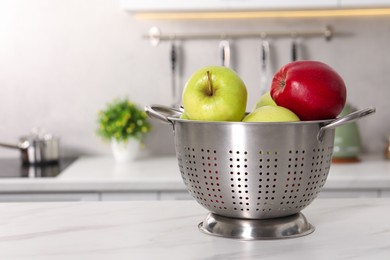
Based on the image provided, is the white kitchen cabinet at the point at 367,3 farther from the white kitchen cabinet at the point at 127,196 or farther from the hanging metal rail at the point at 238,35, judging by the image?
the white kitchen cabinet at the point at 127,196

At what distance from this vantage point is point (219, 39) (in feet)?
9.74

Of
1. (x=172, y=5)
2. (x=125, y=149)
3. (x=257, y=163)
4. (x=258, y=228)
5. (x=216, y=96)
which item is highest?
(x=172, y=5)

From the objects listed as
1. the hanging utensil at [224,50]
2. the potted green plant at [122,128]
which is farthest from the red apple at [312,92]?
the hanging utensil at [224,50]

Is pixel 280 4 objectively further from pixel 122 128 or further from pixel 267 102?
pixel 267 102

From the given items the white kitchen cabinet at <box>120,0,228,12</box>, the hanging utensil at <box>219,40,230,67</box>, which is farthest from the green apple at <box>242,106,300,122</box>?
the hanging utensil at <box>219,40,230,67</box>

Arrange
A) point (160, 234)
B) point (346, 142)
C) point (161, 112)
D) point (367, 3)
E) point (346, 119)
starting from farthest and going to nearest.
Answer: point (346, 142), point (367, 3), point (161, 112), point (160, 234), point (346, 119)

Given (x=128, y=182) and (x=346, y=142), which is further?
(x=346, y=142)

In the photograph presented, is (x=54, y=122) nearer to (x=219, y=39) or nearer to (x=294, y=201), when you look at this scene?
(x=219, y=39)

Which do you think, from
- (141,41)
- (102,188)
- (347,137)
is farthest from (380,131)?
(102,188)

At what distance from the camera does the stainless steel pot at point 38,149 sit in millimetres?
2729

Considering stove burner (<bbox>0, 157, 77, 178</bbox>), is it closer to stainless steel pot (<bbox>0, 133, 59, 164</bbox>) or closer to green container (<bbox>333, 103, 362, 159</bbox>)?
stainless steel pot (<bbox>0, 133, 59, 164</bbox>)

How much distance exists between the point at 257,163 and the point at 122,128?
5.58 feet

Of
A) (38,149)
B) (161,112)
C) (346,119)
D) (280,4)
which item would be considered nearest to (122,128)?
(38,149)

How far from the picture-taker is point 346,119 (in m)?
1.09
